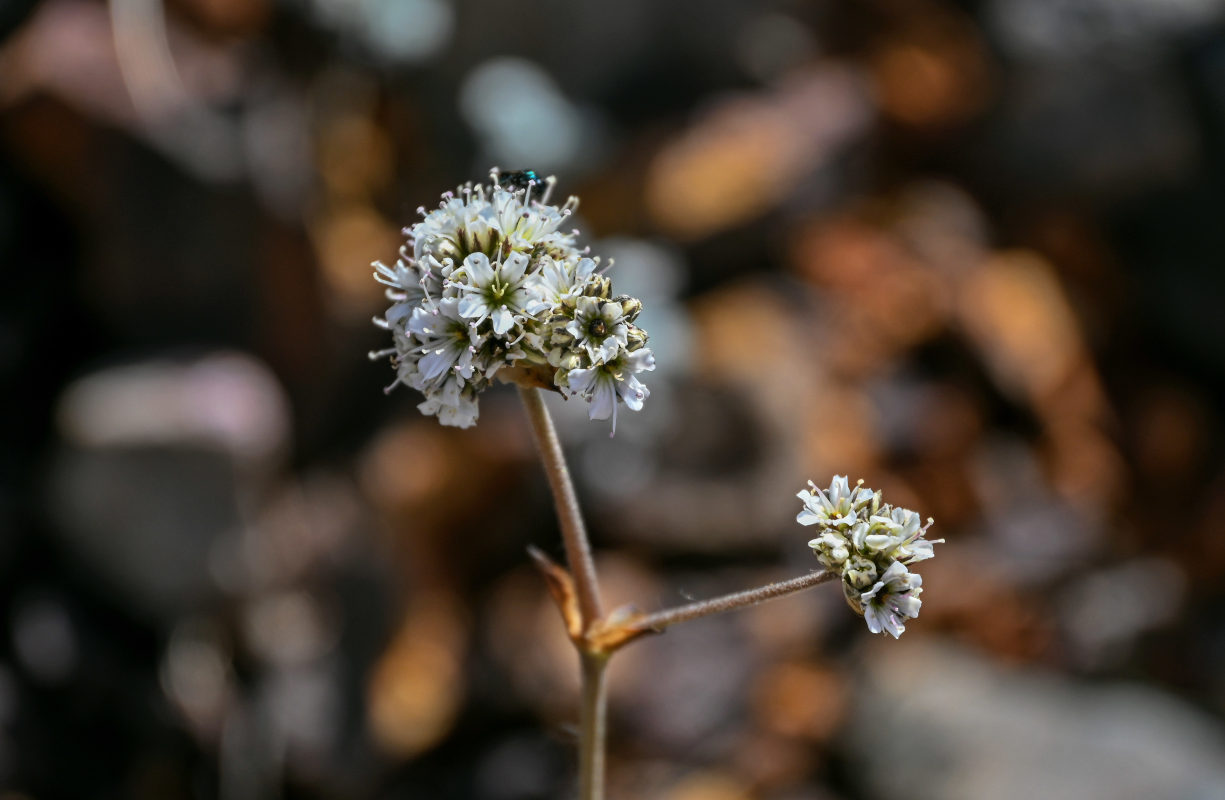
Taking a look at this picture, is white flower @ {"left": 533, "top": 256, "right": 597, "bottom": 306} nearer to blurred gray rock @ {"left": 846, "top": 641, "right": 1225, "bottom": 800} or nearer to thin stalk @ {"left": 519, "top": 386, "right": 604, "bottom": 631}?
thin stalk @ {"left": 519, "top": 386, "right": 604, "bottom": 631}

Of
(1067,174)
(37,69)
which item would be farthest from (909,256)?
(37,69)

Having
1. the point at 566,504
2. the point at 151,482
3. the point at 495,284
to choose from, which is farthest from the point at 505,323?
the point at 151,482

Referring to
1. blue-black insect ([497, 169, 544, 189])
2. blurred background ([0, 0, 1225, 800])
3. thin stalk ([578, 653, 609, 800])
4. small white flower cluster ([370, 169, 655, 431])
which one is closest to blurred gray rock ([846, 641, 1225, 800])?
blurred background ([0, 0, 1225, 800])

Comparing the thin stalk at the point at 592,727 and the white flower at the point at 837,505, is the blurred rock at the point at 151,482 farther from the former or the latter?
the white flower at the point at 837,505

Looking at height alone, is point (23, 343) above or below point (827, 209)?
below

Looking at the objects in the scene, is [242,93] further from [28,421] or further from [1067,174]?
[1067,174]

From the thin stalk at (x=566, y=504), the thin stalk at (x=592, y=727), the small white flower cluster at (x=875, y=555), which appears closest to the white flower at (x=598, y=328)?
the thin stalk at (x=566, y=504)
